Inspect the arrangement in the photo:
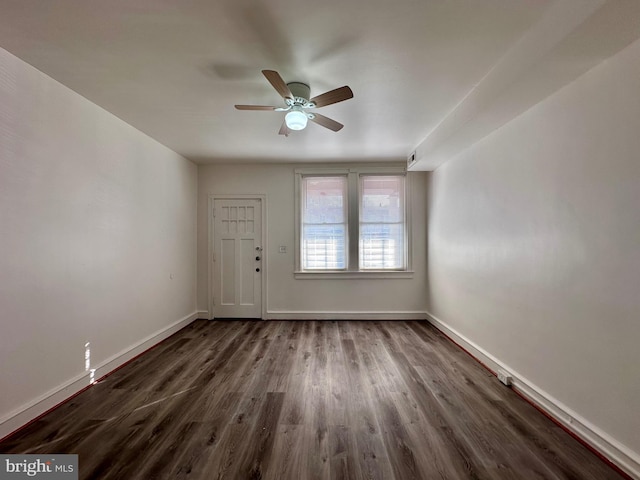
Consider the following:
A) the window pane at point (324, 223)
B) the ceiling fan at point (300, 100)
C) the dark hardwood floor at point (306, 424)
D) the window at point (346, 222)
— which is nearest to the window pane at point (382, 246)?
the window at point (346, 222)

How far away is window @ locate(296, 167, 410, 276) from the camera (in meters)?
4.68

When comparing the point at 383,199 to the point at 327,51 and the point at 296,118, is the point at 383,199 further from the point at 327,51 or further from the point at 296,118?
the point at 327,51

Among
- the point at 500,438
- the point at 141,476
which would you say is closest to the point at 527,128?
the point at 500,438

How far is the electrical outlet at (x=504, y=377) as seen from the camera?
250 centimetres

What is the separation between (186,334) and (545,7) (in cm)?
474

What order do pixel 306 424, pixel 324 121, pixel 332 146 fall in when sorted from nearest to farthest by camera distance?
pixel 306 424
pixel 324 121
pixel 332 146

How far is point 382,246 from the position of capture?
470 centimetres

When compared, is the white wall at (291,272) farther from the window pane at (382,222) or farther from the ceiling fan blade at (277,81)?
the ceiling fan blade at (277,81)

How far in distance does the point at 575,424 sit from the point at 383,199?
3.50m

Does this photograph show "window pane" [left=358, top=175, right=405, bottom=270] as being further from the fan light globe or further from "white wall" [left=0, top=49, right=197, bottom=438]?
"white wall" [left=0, top=49, right=197, bottom=438]

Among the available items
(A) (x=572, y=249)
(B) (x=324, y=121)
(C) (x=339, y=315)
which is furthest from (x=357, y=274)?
(A) (x=572, y=249)

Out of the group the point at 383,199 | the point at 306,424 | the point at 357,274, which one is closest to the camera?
the point at 306,424

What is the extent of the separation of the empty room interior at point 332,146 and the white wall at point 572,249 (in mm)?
15

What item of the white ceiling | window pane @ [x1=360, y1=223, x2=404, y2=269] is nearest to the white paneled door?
window pane @ [x1=360, y1=223, x2=404, y2=269]
